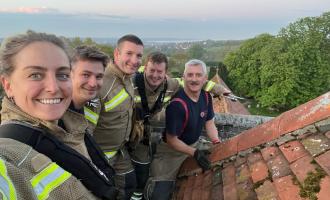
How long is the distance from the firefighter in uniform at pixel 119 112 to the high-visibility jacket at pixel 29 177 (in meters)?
1.87

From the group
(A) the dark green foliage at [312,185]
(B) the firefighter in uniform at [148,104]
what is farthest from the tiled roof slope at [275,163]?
(B) the firefighter in uniform at [148,104]

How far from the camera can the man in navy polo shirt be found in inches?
158

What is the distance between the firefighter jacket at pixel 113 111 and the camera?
395 centimetres

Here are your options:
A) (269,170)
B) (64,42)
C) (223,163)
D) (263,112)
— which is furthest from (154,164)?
(263,112)

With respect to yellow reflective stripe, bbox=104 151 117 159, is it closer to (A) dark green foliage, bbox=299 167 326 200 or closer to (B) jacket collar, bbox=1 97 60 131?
(B) jacket collar, bbox=1 97 60 131

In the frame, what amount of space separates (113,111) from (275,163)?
2009 millimetres

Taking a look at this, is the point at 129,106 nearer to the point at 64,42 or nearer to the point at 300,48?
the point at 64,42

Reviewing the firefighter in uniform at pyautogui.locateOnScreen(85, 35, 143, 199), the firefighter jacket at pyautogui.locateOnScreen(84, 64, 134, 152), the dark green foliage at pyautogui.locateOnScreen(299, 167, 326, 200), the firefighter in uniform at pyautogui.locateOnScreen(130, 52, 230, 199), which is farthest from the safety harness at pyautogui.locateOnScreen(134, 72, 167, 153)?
the dark green foliage at pyautogui.locateOnScreen(299, 167, 326, 200)

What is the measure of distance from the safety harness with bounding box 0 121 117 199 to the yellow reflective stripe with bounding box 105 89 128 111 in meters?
1.61

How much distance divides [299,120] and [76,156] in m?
2.11

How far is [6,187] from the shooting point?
1.35 m

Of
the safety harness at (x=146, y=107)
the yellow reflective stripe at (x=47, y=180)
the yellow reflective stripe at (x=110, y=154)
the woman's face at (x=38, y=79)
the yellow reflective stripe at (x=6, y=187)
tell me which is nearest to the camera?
the yellow reflective stripe at (x=6, y=187)

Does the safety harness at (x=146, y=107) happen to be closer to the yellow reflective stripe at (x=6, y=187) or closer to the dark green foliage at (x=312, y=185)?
the dark green foliage at (x=312, y=185)

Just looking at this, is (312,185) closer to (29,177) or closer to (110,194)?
(110,194)
